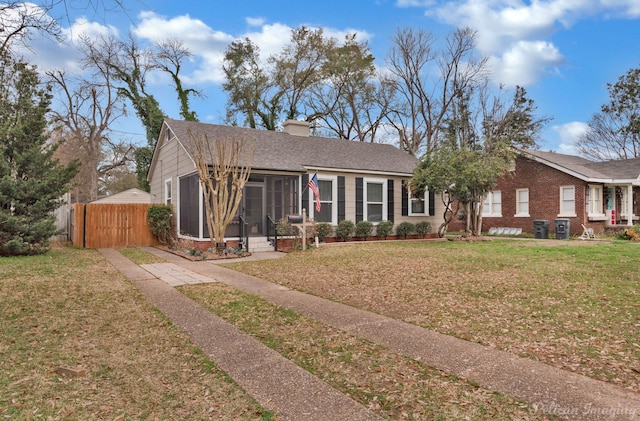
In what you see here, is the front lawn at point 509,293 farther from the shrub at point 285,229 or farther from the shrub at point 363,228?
the shrub at point 363,228

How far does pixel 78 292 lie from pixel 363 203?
1158cm

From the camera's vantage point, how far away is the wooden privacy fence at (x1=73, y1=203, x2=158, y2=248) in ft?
52.3

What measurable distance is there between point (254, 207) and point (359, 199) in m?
4.56

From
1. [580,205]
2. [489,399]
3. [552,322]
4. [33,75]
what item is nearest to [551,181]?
[580,205]

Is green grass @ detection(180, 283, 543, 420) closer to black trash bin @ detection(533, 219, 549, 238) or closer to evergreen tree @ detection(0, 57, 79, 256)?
evergreen tree @ detection(0, 57, 79, 256)

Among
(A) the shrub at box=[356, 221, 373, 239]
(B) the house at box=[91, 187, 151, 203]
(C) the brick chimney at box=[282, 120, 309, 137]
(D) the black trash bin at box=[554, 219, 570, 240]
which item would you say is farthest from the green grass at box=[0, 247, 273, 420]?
(D) the black trash bin at box=[554, 219, 570, 240]

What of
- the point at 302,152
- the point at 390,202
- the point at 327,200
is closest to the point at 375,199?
the point at 390,202

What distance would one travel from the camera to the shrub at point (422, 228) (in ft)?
59.5

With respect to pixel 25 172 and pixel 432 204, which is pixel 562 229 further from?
pixel 25 172

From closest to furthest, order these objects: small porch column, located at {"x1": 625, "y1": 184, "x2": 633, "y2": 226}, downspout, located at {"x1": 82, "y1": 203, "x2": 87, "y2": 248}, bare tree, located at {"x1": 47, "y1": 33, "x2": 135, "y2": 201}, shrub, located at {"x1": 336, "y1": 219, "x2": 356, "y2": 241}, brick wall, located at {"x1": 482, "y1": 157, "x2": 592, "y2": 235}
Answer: downspout, located at {"x1": 82, "y1": 203, "x2": 87, "y2": 248} < shrub, located at {"x1": 336, "y1": 219, "x2": 356, "y2": 241} < brick wall, located at {"x1": 482, "y1": 157, "x2": 592, "y2": 235} < small porch column, located at {"x1": 625, "y1": 184, "x2": 633, "y2": 226} < bare tree, located at {"x1": 47, "y1": 33, "x2": 135, "y2": 201}

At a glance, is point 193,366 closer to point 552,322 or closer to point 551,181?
point 552,322

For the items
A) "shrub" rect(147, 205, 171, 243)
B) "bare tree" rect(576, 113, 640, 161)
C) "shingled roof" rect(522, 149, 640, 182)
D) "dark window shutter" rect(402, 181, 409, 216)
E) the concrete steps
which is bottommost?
the concrete steps

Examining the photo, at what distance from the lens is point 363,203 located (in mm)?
16969

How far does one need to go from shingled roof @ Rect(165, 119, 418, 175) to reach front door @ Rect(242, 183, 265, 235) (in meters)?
0.89
